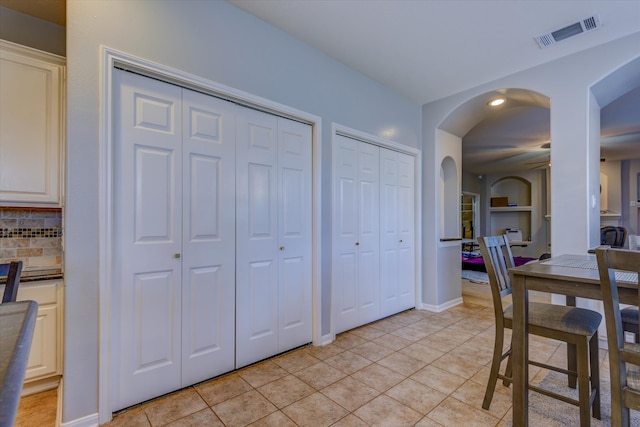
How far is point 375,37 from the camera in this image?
2510 mm

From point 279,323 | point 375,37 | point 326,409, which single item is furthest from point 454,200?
point 326,409

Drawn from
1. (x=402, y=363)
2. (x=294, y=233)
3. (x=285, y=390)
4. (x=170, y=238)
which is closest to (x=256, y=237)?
(x=294, y=233)

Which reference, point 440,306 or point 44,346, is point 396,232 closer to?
point 440,306

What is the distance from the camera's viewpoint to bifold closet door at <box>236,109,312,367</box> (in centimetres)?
226

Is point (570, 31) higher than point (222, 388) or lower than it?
higher

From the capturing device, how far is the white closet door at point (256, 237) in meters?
2.24

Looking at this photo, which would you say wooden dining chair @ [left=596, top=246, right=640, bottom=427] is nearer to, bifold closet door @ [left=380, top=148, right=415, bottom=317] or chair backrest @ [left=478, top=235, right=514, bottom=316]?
chair backrest @ [left=478, top=235, right=514, bottom=316]

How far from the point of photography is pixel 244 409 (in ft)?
5.83

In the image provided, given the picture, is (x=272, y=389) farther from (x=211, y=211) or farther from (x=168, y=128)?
(x=168, y=128)

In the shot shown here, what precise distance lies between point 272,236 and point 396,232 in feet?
5.78

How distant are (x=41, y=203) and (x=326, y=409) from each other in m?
2.30

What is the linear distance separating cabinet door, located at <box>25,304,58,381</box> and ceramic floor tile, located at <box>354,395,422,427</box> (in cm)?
200

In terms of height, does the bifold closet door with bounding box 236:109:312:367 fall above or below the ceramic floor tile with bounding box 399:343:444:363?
above

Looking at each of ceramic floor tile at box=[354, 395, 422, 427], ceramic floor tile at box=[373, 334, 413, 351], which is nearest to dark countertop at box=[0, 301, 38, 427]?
ceramic floor tile at box=[354, 395, 422, 427]
